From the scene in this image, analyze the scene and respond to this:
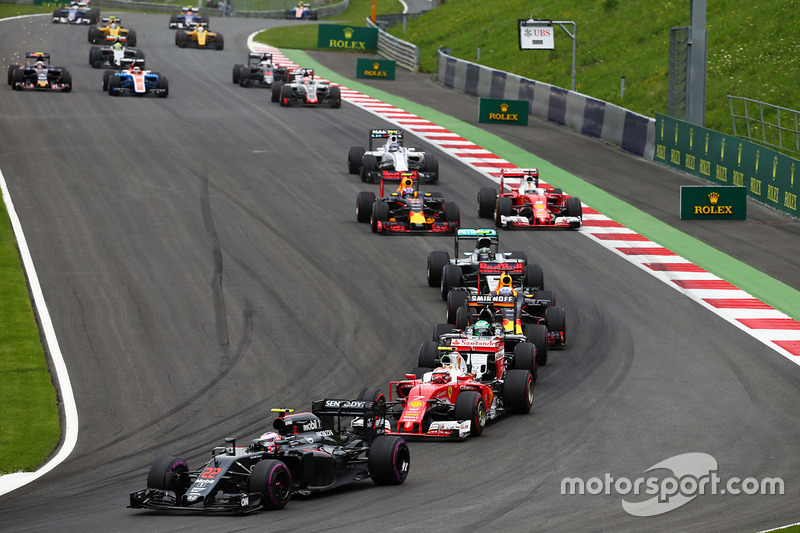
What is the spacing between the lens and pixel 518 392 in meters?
19.5

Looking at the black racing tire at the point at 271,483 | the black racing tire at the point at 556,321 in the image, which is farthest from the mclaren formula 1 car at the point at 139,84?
the black racing tire at the point at 271,483

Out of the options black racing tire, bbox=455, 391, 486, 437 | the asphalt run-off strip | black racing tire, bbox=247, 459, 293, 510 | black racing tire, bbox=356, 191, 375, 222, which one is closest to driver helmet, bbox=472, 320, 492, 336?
black racing tire, bbox=455, 391, 486, 437

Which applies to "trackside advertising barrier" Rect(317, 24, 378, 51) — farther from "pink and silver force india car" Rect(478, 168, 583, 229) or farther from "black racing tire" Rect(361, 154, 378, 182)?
"pink and silver force india car" Rect(478, 168, 583, 229)

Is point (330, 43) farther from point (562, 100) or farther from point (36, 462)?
point (36, 462)

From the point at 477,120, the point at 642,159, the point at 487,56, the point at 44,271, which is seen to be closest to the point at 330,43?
the point at 487,56

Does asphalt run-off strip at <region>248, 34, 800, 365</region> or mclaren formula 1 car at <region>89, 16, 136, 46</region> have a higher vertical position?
mclaren formula 1 car at <region>89, 16, 136, 46</region>

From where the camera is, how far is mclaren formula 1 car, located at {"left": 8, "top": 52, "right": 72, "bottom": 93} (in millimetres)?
49031

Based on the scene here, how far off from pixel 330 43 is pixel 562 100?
23765 millimetres

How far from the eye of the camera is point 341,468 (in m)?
16.0

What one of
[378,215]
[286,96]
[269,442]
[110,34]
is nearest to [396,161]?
[378,215]

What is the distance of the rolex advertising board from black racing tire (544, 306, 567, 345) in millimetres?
25727

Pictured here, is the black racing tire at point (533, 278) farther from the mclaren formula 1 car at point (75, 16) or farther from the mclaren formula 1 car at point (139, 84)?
the mclaren formula 1 car at point (75, 16)

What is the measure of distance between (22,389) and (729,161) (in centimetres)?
2391

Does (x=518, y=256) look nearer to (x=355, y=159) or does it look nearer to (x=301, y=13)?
(x=355, y=159)
